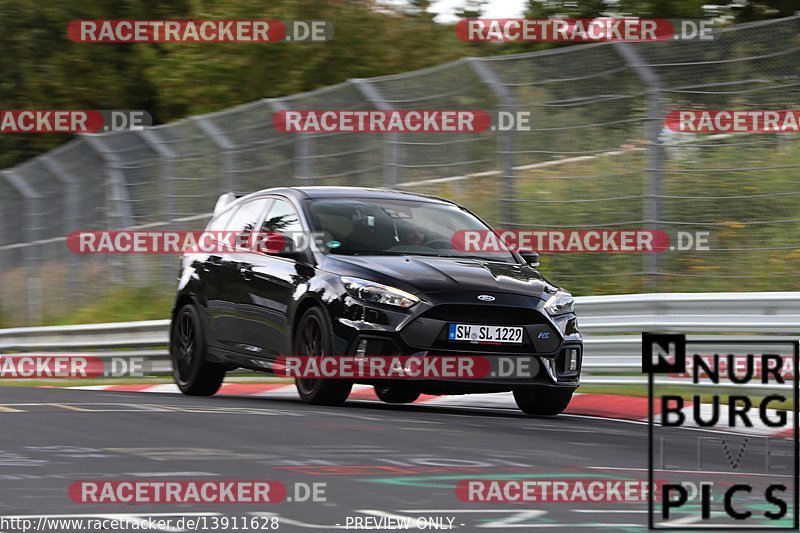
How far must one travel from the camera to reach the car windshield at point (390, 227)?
11391 mm

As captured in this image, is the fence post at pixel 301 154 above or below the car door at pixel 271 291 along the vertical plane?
above

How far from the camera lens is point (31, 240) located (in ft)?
80.3

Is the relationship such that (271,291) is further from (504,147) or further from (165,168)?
(165,168)

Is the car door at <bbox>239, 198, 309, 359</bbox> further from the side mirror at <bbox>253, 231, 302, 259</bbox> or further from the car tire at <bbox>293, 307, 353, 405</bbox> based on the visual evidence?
the car tire at <bbox>293, 307, 353, 405</bbox>

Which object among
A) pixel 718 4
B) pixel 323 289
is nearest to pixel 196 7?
pixel 718 4

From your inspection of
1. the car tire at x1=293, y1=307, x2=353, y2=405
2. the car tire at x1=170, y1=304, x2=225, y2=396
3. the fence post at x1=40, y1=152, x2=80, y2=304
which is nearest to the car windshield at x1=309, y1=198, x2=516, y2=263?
the car tire at x1=293, y1=307, x2=353, y2=405

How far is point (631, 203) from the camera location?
13602 millimetres

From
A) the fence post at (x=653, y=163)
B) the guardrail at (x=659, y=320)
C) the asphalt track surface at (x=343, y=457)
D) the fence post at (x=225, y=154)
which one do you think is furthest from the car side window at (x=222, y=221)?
the fence post at (x=225, y=154)

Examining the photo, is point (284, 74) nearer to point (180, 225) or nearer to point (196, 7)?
point (196, 7)

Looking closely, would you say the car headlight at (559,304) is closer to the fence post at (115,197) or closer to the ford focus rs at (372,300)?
the ford focus rs at (372,300)

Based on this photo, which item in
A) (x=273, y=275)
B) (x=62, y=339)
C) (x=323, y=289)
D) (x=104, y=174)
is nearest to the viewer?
(x=323, y=289)

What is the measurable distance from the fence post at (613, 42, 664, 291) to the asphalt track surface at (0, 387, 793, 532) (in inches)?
90.2

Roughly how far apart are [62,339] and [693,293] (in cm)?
999

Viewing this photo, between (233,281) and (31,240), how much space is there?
1297 cm
